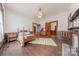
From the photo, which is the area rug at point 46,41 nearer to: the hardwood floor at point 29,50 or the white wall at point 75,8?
the hardwood floor at point 29,50

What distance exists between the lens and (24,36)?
165cm

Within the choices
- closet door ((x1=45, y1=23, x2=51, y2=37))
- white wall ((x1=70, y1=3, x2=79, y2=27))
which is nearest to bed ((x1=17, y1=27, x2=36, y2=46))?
closet door ((x1=45, y1=23, x2=51, y2=37))

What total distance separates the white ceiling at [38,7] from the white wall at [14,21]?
0.20 feet

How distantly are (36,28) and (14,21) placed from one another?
0.31 meters

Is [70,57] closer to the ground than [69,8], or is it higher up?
closer to the ground

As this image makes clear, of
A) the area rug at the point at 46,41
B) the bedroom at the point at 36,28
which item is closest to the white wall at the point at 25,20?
the bedroom at the point at 36,28

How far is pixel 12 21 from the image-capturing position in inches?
64.7

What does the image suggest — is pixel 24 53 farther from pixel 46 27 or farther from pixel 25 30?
pixel 46 27

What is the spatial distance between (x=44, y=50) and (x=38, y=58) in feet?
0.44

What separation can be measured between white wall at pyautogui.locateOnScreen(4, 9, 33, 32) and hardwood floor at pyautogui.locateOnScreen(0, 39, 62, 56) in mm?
206

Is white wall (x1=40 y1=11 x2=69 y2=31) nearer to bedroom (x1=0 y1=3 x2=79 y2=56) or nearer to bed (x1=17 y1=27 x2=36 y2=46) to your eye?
bedroom (x1=0 y1=3 x2=79 y2=56)

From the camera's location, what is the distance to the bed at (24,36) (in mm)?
1643

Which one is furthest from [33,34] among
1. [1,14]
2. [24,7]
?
[1,14]

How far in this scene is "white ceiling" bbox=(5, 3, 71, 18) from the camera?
1.64 meters
